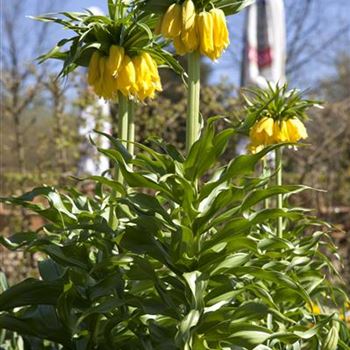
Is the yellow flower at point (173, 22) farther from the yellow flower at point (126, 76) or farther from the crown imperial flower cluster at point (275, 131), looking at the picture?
the crown imperial flower cluster at point (275, 131)

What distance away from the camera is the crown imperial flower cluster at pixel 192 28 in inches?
76.4

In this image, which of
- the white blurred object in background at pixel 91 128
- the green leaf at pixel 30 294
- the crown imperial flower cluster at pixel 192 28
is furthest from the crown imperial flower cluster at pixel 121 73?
the white blurred object in background at pixel 91 128

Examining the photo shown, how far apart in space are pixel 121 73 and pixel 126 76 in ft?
0.05

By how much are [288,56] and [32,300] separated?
1397 cm

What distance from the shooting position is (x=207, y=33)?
1950mm

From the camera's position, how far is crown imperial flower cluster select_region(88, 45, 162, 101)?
7.01ft

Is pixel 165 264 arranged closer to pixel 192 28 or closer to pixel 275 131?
Result: pixel 192 28

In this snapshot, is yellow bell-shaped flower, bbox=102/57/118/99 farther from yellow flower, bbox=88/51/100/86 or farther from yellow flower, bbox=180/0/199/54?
Result: yellow flower, bbox=180/0/199/54

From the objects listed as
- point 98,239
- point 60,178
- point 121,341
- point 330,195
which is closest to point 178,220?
point 98,239

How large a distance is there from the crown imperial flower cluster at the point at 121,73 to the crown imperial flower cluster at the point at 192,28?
0.18m

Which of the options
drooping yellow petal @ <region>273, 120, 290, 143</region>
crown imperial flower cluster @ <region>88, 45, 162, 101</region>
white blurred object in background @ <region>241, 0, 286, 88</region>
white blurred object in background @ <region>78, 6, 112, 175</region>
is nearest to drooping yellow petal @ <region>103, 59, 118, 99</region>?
crown imperial flower cluster @ <region>88, 45, 162, 101</region>

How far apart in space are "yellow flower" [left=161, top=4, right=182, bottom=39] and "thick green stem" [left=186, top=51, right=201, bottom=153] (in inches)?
3.5

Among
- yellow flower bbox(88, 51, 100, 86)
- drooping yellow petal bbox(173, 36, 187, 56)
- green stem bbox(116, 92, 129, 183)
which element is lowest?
green stem bbox(116, 92, 129, 183)

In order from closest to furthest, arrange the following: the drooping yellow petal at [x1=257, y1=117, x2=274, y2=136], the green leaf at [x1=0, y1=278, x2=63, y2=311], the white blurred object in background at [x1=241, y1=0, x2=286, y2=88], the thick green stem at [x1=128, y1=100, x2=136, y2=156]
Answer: the green leaf at [x1=0, y1=278, x2=63, y2=311], the thick green stem at [x1=128, y1=100, x2=136, y2=156], the drooping yellow petal at [x1=257, y1=117, x2=274, y2=136], the white blurred object in background at [x1=241, y1=0, x2=286, y2=88]
